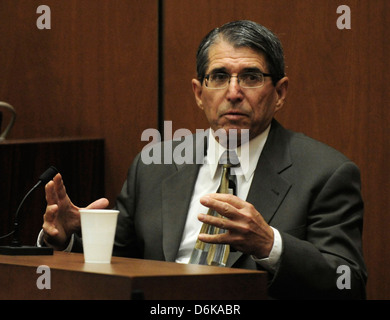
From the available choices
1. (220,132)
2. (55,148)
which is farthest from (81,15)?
(220,132)

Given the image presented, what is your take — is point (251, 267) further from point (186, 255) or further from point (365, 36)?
point (365, 36)

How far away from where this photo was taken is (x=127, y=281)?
1.54 metres

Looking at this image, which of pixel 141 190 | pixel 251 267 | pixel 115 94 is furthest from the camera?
pixel 115 94

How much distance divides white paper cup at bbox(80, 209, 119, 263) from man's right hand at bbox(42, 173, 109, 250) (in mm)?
432

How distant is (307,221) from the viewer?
7.88ft

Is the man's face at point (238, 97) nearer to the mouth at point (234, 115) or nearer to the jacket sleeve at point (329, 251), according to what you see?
the mouth at point (234, 115)

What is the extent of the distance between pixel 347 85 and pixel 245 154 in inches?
25.7

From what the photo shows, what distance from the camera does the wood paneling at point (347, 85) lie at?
2926 millimetres

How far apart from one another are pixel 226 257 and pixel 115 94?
150 cm

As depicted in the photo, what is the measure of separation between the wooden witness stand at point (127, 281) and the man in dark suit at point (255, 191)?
1.21 ft

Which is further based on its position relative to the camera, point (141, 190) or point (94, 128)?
point (94, 128)

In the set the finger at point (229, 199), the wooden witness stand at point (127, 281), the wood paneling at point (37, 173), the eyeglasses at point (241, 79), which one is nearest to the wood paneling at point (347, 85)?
the eyeglasses at point (241, 79)

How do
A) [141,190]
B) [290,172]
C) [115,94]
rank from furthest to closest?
[115,94]
[141,190]
[290,172]

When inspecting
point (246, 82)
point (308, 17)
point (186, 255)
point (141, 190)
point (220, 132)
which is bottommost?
point (186, 255)
